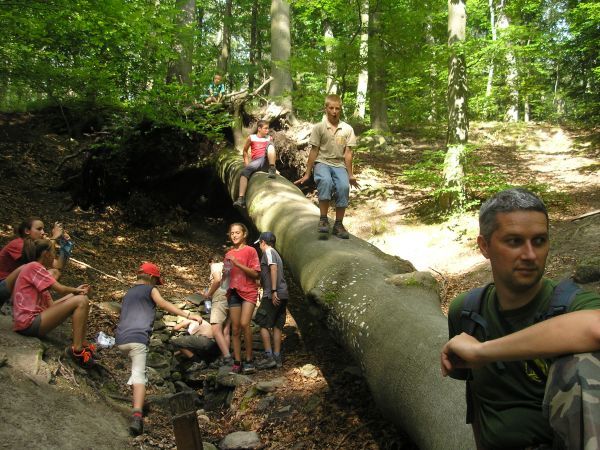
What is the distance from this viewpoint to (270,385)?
221 inches

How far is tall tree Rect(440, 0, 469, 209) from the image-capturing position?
9.69m

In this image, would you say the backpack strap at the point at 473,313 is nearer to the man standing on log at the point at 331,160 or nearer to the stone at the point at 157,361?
the man standing on log at the point at 331,160

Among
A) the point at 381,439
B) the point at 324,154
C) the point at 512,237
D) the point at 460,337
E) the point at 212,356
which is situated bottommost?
the point at 212,356

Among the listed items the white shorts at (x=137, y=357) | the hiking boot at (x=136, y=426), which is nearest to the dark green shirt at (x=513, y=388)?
the hiking boot at (x=136, y=426)

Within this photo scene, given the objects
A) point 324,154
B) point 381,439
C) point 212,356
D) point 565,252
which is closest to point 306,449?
point 381,439

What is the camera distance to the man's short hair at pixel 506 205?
1.63 metres

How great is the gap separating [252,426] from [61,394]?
1.86m

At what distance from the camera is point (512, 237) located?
1.62 m

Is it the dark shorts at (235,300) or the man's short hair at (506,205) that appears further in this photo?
the dark shorts at (235,300)

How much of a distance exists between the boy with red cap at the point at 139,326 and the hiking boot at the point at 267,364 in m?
1.41

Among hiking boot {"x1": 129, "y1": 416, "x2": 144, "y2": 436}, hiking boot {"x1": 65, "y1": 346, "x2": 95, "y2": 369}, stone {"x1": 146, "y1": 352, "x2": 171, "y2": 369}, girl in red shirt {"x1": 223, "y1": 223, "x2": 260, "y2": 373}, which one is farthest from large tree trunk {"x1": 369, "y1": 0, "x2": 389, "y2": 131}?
hiking boot {"x1": 129, "y1": 416, "x2": 144, "y2": 436}

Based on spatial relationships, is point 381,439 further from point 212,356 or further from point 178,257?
point 178,257

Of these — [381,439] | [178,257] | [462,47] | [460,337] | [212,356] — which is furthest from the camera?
[178,257]

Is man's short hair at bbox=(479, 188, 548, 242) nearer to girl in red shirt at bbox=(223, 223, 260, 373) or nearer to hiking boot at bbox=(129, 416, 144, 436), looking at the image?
hiking boot at bbox=(129, 416, 144, 436)
